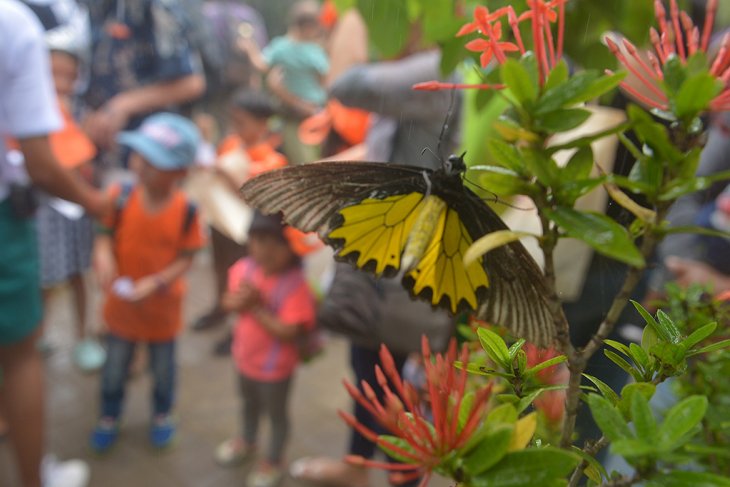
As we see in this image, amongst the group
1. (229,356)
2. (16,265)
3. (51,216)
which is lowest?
(229,356)

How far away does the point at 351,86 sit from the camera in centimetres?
118

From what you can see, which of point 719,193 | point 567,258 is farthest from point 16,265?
point 719,193

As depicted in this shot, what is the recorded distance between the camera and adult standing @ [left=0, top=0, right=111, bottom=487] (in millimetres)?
1507

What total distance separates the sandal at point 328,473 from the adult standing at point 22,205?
31.7 inches

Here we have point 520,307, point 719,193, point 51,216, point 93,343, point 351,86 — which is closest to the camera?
point 520,307

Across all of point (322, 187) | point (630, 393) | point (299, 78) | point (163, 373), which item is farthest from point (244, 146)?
point (630, 393)

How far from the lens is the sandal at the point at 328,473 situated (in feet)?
6.84

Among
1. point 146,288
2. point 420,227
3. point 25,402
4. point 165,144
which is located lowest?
point 25,402

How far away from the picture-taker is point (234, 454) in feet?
7.59

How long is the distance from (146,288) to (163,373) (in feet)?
1.28

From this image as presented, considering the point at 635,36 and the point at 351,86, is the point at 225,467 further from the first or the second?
the point at 635,36

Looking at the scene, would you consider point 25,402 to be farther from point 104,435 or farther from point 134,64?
point 134,64

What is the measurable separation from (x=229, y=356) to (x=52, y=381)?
0.82 meters

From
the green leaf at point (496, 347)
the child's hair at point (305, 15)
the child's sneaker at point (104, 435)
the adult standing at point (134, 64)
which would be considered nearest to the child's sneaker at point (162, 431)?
the child's sneaker at point (104, 435)
